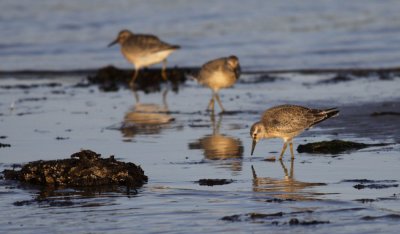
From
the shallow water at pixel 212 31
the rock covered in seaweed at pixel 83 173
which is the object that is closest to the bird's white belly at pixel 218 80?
the shallow water at pixel 212 31

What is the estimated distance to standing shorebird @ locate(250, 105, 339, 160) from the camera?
11.4m

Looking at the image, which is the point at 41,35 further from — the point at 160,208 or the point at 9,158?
the point at 160,208

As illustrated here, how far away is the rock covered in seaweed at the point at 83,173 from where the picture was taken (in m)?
9.70

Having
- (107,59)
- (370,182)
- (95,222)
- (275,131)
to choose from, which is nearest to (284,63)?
(107,59)

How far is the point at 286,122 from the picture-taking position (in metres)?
11.5

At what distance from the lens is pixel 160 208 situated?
28.3 ft

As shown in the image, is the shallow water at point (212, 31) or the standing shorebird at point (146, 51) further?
the shallow water at point (212, 31)

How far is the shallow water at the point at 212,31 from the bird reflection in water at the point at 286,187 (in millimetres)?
10619

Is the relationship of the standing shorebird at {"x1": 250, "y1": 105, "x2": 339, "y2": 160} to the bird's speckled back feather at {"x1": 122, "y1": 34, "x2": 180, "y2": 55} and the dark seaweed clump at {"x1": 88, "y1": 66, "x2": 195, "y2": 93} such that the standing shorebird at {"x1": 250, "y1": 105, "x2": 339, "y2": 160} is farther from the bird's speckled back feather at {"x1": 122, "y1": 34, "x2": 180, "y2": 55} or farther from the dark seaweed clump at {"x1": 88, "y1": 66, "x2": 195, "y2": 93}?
Answer: the bird's speckled back feather at {"x1": 122, "y1": 34, "x2": 180, "y2": 55}

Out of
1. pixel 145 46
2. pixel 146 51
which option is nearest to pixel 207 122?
pixel 146 51

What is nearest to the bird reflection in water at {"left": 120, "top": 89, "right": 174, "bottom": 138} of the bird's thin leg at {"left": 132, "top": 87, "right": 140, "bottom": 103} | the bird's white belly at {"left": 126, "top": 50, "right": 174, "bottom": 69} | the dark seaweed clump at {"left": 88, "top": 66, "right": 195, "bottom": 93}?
the bird's thin leg at {"left": 132, "top": 87, "right": 140, "bottom": 103}

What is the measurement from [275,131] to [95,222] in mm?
3809

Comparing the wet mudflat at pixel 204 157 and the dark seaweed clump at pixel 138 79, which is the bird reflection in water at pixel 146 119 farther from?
the dark seaweed clump at pixel 138 79

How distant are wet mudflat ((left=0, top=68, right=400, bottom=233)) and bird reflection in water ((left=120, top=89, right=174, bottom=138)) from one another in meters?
0.02
